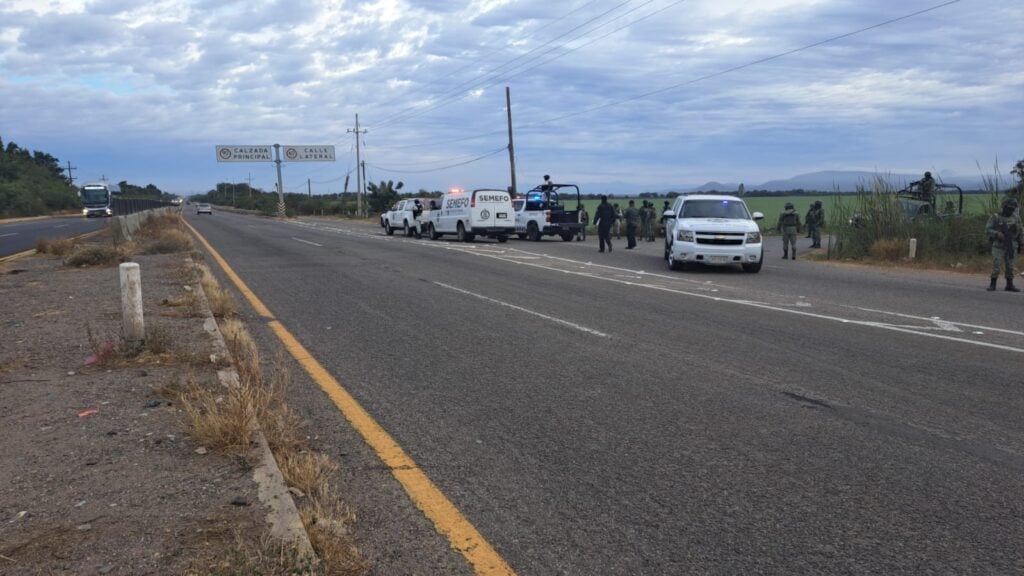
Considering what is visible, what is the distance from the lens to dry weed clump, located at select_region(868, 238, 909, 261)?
2036cm

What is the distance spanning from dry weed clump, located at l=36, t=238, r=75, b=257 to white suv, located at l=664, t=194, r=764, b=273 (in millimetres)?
15421

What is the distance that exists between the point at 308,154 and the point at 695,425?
280 feet

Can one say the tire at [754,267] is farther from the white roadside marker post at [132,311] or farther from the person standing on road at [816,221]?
the white roadside marker post at [132,311]

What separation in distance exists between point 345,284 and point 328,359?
22.0ft

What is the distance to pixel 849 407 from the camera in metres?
5.94

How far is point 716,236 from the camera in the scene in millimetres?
16719

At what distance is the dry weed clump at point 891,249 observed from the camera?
2036cm

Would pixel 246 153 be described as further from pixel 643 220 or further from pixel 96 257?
pixel 96 257

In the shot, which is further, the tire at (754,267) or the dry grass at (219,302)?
the tire at (754,267)

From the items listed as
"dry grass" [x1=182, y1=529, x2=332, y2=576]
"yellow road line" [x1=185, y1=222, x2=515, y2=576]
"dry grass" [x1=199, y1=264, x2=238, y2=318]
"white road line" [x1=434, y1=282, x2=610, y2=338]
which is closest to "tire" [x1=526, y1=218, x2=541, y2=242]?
"white road line" [x1=434, y1=282, x2=610, y2=338]

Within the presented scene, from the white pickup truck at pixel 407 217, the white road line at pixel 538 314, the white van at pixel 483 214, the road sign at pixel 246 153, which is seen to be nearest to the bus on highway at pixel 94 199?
the road sign at pixel 246 153

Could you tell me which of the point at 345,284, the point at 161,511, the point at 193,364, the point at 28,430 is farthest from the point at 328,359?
the point at 345,284

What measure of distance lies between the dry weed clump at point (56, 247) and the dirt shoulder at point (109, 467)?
1373 cm

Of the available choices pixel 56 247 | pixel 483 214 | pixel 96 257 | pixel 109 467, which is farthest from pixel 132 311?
pixel 483 214
